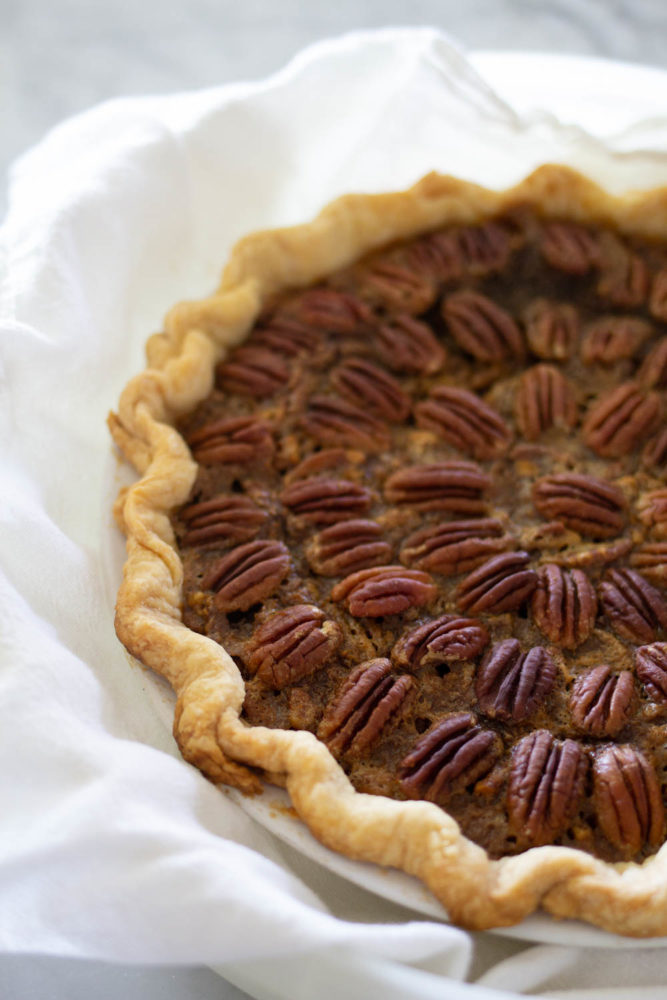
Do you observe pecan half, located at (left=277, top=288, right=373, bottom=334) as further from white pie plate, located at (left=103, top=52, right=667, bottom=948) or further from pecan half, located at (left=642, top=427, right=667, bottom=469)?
pecan half, located at (left=642, top=427, right=667, bottom=469)

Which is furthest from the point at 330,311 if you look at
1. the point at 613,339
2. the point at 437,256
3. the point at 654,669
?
the point at 654,669

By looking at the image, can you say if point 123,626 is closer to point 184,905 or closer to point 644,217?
point 184,905

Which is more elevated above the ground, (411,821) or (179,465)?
(179,465)

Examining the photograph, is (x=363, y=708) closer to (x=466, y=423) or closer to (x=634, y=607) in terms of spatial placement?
(x=634, y=607)

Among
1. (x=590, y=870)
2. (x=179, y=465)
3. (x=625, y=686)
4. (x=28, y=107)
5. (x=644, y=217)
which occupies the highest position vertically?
(x=28, y=107)

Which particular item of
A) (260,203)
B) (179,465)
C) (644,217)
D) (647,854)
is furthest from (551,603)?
(260,203)
